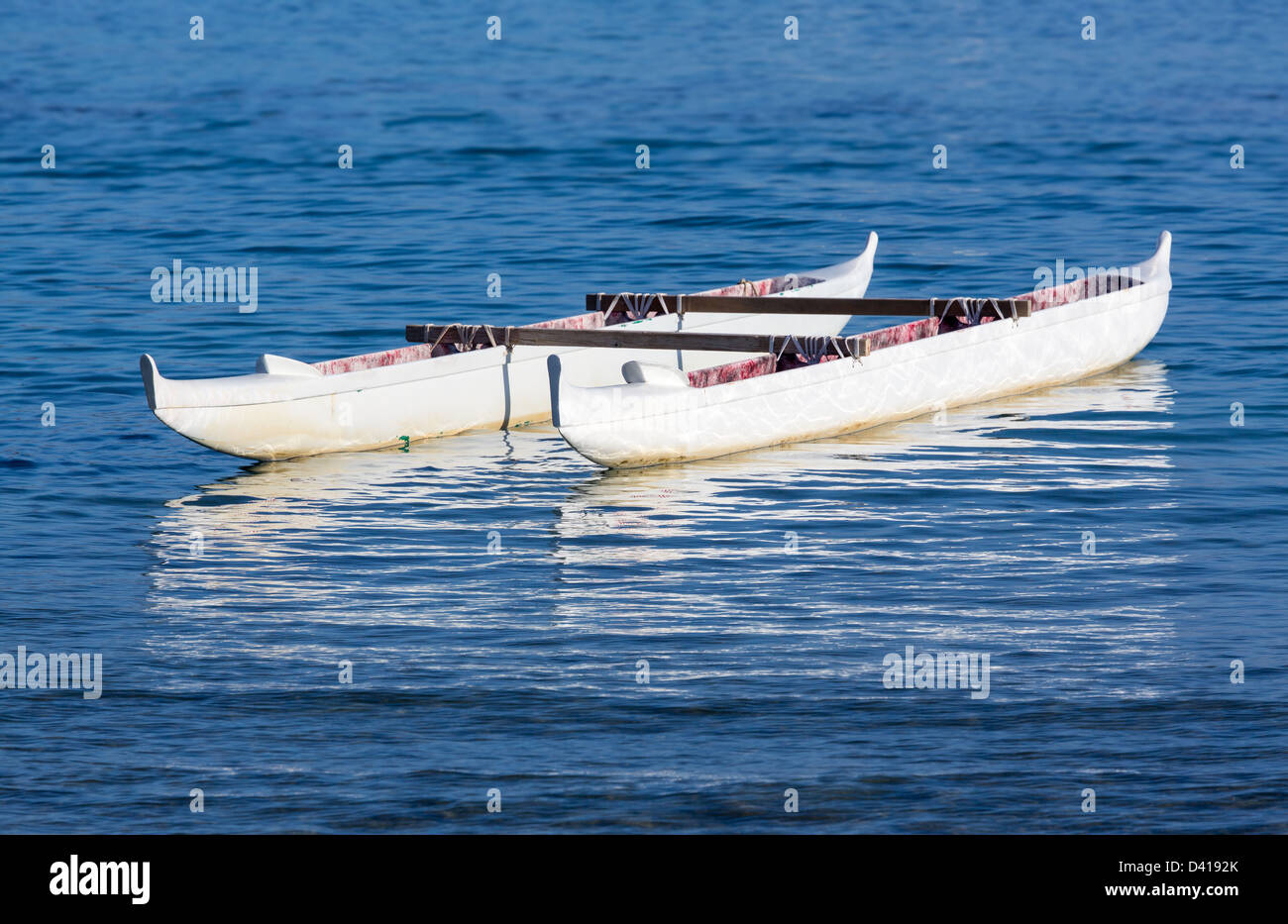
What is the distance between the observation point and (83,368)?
16734mm

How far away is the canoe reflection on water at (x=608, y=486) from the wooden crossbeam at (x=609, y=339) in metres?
0.72

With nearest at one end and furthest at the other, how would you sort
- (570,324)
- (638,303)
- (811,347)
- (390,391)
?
(390,391) → (811,347) → (570,324) → (638,303)

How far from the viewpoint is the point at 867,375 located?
13891 millimetres

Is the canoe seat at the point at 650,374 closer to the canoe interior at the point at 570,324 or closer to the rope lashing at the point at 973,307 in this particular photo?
the canoe interior at the point at 570,324

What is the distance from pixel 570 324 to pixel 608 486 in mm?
2792

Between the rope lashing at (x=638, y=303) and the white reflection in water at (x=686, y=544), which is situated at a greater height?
the rope lashing at (x=638, y=303)

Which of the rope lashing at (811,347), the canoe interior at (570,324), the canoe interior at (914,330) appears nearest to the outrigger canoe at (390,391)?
the canoe interior at (570,324)

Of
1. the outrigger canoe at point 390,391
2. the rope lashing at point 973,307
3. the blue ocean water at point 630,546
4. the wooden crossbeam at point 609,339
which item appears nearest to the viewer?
the blue ocean water at point 630,546

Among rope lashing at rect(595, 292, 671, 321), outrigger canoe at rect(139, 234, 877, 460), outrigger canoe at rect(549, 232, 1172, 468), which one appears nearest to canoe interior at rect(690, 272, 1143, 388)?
outrigger canoe at rect(549, 232, 1172, 468)

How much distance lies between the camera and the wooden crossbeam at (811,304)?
579 inches

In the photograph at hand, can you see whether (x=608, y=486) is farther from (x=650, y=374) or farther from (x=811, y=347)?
(x=811, y=347)

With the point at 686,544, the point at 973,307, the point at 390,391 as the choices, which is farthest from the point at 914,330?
the point at 686,544

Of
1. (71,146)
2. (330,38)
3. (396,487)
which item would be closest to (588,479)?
(396,487)

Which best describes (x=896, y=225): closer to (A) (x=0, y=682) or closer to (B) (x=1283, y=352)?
(B) (x=1283, y=352)
